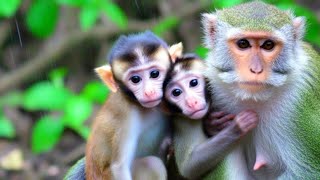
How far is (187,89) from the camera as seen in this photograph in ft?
12.4

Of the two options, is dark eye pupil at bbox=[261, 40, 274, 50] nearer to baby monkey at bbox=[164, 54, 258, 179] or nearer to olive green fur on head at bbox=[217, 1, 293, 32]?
olive green fur on head at bbox=[217, 1, 293, 32]

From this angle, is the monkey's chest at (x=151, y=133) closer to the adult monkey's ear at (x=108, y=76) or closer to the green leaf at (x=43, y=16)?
the adult monkey's ear at (x=108, y=76)

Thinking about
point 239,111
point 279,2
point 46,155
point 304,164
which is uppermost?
point 239,111

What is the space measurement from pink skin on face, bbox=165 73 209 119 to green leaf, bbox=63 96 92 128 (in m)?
2.77

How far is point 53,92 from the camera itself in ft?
22.7

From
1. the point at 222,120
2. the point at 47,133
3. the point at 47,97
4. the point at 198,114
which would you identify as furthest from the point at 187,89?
the point at 47,133

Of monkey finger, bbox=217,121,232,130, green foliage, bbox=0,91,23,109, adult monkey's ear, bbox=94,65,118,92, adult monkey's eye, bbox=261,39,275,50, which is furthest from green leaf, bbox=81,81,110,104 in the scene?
adult monkey's eye, bbox=261,39,275,50

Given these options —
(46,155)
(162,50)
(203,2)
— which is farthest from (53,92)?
(162,50)

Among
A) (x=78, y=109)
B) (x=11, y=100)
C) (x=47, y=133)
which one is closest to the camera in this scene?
(x=78, y=109)

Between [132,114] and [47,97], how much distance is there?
313 centimetres

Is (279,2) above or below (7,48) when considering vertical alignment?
above

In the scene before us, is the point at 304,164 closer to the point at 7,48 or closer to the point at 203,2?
the point at 203,2

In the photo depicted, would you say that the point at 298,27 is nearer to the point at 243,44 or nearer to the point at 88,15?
the point at 243,44

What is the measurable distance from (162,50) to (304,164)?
883mm
